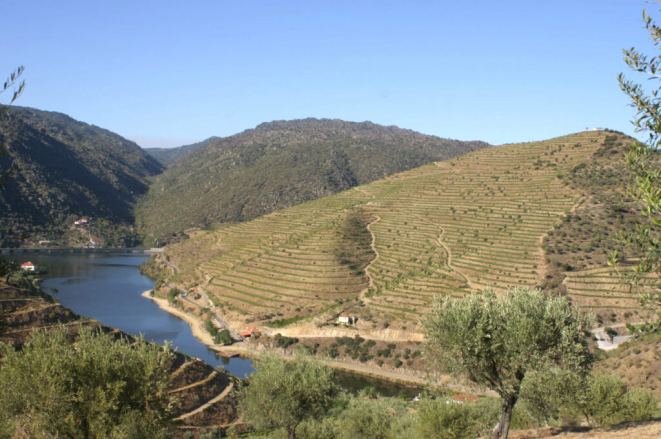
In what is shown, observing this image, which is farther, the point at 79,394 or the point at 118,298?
the point at 118,298

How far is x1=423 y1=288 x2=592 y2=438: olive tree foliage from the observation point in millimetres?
13383

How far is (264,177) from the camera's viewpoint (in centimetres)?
14950

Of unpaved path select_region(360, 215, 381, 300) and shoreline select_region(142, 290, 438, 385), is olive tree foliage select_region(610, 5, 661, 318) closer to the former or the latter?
shoreline select_region(142, 290, 438, 385)

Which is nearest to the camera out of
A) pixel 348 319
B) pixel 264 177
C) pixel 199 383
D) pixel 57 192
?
pixel 199 383

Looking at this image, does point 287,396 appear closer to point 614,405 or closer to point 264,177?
point 614,405

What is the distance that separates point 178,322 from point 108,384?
53.1m

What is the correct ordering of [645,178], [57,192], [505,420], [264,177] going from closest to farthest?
1. [645,178]
2. [505,420]
3. [57,192]
4. [264,177]

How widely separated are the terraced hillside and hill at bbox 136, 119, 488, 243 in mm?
48944

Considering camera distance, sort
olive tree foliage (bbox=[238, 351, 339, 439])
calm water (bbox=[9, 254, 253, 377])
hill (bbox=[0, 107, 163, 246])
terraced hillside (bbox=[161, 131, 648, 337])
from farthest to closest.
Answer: hill (bbox=[0, 107, 163, 246])
calm water (bbox=[9, 254, 253, 377])
terraced hillside (bbox=[161, 131, 648, 337])
olive tree foliage (bbox=[238, 351, 339, 439])

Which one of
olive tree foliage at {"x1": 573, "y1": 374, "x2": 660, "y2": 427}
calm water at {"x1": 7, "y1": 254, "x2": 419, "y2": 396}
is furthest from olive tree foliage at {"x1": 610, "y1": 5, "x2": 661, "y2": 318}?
calm water at {"x1": 7, "y1": 254, "x2": 419, "y2": 396}

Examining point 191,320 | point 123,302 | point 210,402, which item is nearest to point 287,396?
point 210,402

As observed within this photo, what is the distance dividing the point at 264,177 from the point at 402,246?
319 ft

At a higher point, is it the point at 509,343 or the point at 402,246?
the point at 402,246

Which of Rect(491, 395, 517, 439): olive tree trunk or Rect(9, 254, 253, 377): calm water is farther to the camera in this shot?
Rect(9, 254, 253, 377): calm water
